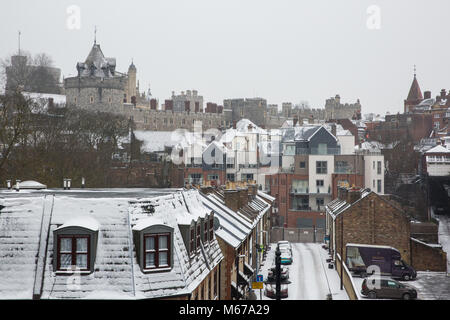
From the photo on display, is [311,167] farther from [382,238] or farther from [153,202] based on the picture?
[153,202]

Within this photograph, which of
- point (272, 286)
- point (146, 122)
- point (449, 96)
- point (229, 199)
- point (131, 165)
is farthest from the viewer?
point (146, 122)

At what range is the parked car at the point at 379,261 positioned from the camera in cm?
2439

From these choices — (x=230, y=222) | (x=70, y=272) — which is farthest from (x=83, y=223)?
(x=230, y=222)

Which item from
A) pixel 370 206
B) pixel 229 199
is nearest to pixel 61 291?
pixel 229 199

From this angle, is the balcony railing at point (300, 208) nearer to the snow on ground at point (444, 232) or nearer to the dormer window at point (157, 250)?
the snow on ground at point (444, 232)

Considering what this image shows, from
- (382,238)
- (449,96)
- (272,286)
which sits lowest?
(272,286)

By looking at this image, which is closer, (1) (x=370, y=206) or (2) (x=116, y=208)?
(2) (x=116, y=208)

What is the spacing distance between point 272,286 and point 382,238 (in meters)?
6.13

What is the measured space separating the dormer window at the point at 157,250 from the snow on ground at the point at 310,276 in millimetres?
9926

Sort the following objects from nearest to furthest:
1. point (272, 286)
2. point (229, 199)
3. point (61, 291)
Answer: point (61, 291) → point (272, 286) → point (229, 199)

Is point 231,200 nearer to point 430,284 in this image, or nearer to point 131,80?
point 430,284

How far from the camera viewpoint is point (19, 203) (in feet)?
40.2

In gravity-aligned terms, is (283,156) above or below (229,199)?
above

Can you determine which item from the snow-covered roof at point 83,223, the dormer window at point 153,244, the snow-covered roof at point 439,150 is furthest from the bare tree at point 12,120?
the snow-covered roof at point 439,150
